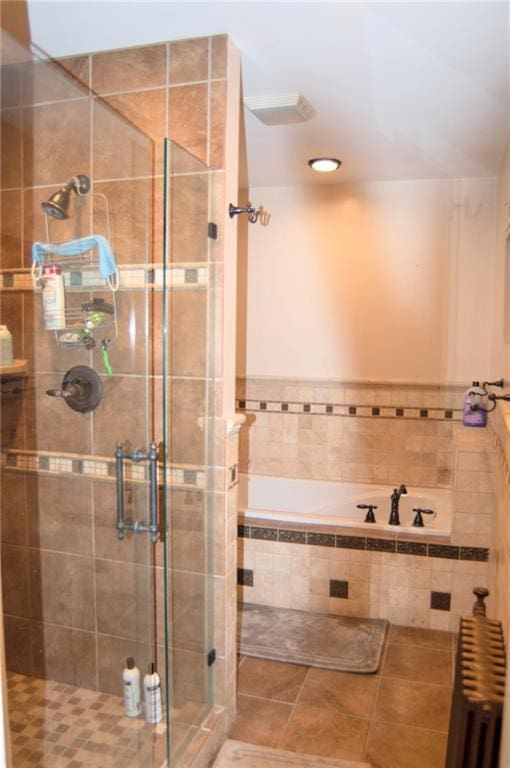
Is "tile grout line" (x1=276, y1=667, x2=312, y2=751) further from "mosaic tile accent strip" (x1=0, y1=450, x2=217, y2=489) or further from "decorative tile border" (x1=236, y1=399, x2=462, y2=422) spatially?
"decorative tile border" (x1=236, y1=399, x2=462, y2=422)

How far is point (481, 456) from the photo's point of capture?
2902 millimetres

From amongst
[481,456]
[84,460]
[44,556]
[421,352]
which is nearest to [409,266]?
[421,352]

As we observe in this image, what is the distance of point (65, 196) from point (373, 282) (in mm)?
2179

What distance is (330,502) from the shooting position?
12.4ft

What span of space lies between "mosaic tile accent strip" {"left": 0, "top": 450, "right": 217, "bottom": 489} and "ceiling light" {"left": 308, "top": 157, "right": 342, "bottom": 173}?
1.87m

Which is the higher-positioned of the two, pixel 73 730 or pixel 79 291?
pixel 79 291

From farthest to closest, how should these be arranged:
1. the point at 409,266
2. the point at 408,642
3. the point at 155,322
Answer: the point at 409,266, the point at 408,642, the point at 155,322

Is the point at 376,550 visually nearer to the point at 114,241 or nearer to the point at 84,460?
the point at 84,460

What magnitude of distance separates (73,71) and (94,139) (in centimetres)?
30

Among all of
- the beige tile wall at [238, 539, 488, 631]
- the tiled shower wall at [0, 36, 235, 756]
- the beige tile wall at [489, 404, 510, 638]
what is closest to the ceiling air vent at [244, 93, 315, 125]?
the tiled shower wall at [0, 36, 235, 756]

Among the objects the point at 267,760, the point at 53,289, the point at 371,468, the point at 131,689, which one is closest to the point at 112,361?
the point at 53,289

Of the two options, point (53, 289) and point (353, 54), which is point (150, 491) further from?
point (353, 54)

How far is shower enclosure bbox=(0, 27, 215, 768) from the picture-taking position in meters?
1.92

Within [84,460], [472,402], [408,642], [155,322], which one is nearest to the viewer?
[155,322]
